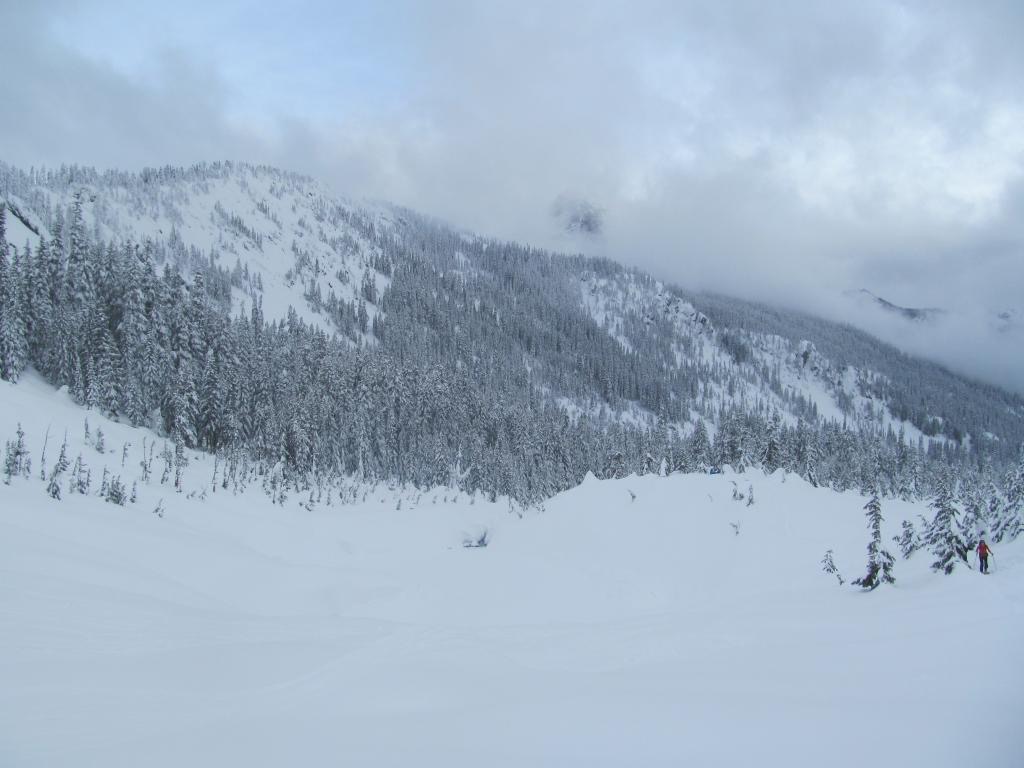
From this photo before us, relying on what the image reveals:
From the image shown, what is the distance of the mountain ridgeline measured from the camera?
42.7m

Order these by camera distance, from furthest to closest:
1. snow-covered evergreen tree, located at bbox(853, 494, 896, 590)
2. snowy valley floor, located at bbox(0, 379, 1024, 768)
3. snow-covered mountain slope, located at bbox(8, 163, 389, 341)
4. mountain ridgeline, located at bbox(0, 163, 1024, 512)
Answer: snow-covered mountain slope, located at bbox(8, 163, 389, 341), mountain ridgeline, located at bbox(0, 163, 1024, 512), snow-covered evergreen tree, located at bbox(853, 494, 896, 590), snowy valley floor, located at bbox(0, 379, 1024, 768)

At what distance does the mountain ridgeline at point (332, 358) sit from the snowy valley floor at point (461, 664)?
27.8 metres

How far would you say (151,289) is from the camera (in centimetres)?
4619

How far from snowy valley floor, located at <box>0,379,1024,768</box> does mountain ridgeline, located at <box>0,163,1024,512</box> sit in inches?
Answer: 1095

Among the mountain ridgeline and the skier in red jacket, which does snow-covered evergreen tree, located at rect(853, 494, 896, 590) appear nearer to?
the skier in red jacket

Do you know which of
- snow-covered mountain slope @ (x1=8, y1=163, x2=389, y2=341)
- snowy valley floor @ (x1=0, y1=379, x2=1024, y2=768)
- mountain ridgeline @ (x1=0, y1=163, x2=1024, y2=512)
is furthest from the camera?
snow-covered mountain slope @ (x1=8, y1=163, x2=389, y2=341)

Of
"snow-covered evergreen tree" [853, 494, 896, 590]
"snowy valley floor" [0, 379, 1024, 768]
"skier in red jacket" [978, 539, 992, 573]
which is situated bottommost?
"snowy valley floor" [0, 379, 1024, 768]

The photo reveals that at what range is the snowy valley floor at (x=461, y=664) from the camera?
4543 millimetres

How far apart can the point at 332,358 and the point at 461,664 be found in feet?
226

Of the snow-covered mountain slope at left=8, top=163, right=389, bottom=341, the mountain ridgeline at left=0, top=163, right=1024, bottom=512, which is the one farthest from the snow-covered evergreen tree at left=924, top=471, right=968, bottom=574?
the snow-covered mountain slope at left=8, top=163, right=389, bottom=341

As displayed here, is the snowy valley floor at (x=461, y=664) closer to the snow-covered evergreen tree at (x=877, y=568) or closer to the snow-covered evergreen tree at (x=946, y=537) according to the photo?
the snow-covered evergreen tree at (x=877, y=568)

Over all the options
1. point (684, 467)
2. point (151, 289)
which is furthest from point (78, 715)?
point (684, 467)

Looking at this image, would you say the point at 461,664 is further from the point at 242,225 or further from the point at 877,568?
the point at 242,225

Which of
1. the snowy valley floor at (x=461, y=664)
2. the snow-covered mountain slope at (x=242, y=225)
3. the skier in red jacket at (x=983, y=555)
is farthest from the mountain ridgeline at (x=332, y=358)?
the skier in red jacket at (x=983, y=555)
